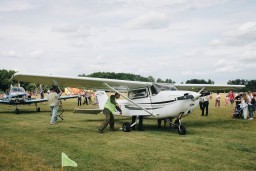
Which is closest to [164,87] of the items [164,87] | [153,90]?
[164,87]

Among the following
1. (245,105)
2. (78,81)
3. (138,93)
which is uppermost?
(78,81)

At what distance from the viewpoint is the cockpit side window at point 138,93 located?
45.8 ft

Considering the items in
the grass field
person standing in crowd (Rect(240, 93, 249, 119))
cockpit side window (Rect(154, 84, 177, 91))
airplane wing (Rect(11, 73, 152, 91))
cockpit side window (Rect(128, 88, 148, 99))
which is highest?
airplane wing (Rect(11, 73, 152, 91))

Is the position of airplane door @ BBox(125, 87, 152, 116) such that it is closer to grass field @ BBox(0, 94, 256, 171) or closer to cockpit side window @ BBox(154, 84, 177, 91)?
cockpit side window @ BBox(154, 84, 177, 91)

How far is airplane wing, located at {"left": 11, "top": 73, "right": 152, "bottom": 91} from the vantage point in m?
12.9

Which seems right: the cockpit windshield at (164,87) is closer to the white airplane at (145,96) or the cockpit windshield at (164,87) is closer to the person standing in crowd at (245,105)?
the white airplane at (145,96)

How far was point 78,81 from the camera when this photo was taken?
13.7m

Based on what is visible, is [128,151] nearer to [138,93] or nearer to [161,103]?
[161,103]

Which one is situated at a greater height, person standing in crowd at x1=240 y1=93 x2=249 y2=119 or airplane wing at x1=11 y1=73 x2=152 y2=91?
airplane wing at x1=11 y1=73 x2=152 y2=91

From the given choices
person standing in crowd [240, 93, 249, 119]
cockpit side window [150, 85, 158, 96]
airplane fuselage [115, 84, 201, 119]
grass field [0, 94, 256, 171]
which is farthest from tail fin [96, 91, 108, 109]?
person standing in crowd [240, 93, 249, 119]

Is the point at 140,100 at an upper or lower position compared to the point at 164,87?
lower

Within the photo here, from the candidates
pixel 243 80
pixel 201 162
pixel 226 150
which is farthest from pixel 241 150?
pixel 243 80

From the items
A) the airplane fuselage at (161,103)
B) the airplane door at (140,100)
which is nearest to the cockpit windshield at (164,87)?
the airplane fuselage at (161,103)

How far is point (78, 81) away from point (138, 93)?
278 centimetres
